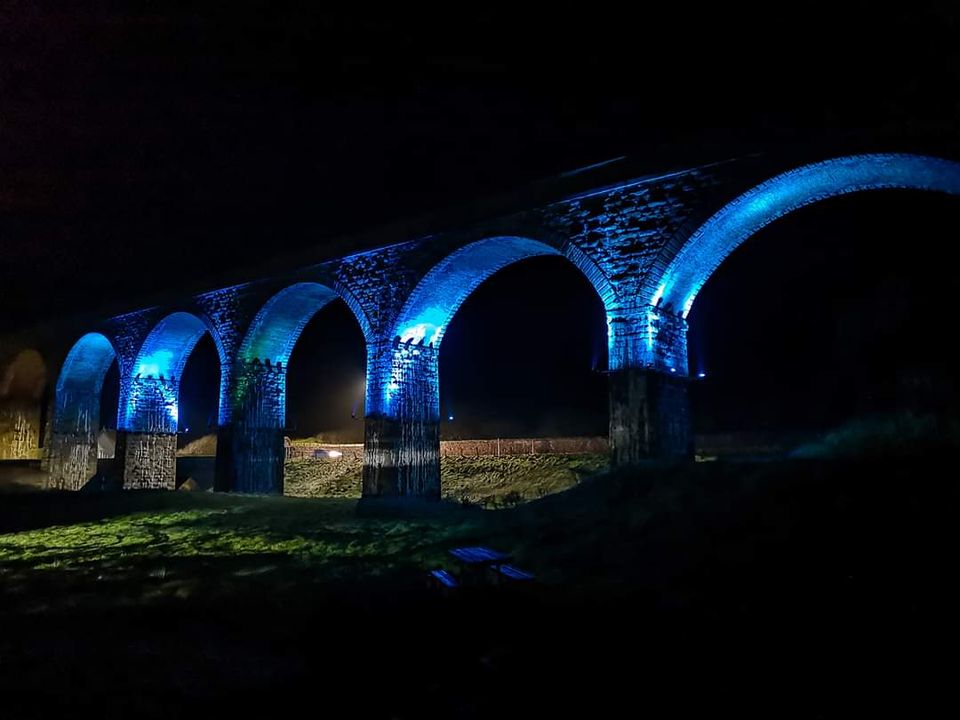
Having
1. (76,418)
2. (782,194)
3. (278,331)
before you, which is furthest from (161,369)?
(782,194)

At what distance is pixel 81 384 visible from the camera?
21984 mm

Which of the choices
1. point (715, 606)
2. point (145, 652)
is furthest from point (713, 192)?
point (145, 652)

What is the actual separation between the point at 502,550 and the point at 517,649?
3.47 m

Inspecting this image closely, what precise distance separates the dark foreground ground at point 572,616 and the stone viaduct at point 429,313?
8.57ft

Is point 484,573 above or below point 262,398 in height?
below

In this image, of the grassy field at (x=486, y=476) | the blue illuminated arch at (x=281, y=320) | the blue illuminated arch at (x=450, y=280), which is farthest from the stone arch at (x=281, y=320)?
the grassy field at (x=486, y=476)

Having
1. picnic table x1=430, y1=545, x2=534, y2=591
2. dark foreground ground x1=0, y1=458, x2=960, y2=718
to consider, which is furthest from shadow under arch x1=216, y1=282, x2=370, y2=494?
picnic table x1=430, y1=545, x2=534, y2=591

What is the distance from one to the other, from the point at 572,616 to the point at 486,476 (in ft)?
46.7

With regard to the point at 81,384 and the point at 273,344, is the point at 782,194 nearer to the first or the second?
the point at 273,344

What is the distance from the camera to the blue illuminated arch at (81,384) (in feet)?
69.4

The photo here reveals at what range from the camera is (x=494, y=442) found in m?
19.4

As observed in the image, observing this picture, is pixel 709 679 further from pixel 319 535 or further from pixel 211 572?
pixel 319 535

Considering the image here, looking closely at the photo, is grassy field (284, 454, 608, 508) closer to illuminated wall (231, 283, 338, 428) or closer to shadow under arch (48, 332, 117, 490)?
illuminated wall (231, 283, 338, 428)

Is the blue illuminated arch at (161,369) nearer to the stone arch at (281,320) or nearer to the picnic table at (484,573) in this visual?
the stone arch at (281,320)
